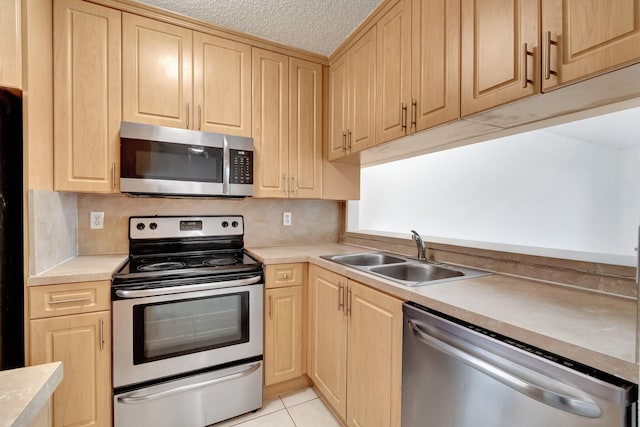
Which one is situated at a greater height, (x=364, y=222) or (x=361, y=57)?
(x=361, y=57)

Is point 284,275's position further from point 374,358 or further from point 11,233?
point 11,233

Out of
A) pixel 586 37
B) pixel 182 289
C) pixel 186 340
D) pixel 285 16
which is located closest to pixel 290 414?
pixel 186 340

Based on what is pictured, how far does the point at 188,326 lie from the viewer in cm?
159

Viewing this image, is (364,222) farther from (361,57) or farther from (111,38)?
(111,38)

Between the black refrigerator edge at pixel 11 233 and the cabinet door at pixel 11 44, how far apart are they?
0.08 m

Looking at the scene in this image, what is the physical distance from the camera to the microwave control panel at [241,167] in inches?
75.8

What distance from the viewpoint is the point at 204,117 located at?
189 centimetres

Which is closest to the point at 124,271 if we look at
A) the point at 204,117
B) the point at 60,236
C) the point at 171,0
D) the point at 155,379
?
the point at 60,236

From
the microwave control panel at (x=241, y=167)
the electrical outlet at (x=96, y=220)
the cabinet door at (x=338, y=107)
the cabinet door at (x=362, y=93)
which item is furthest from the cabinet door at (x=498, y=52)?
the electrical outlet at (x=96, y=220)

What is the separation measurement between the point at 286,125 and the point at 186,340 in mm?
1598

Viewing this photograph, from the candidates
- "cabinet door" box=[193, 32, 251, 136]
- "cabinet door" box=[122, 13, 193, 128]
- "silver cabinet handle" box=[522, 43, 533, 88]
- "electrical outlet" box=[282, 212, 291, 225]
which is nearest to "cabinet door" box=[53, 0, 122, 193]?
"cabinet door" box=[122, 13, 193, 128]

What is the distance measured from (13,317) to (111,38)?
1.58 meters

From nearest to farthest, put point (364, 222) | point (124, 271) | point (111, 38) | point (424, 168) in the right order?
point (124, 271) < point (111, 38) < point (424, 168) < point (364, 222)

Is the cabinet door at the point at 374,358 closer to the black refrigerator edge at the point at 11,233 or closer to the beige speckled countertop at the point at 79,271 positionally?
the beige speckled countertop at the point at 79,271
